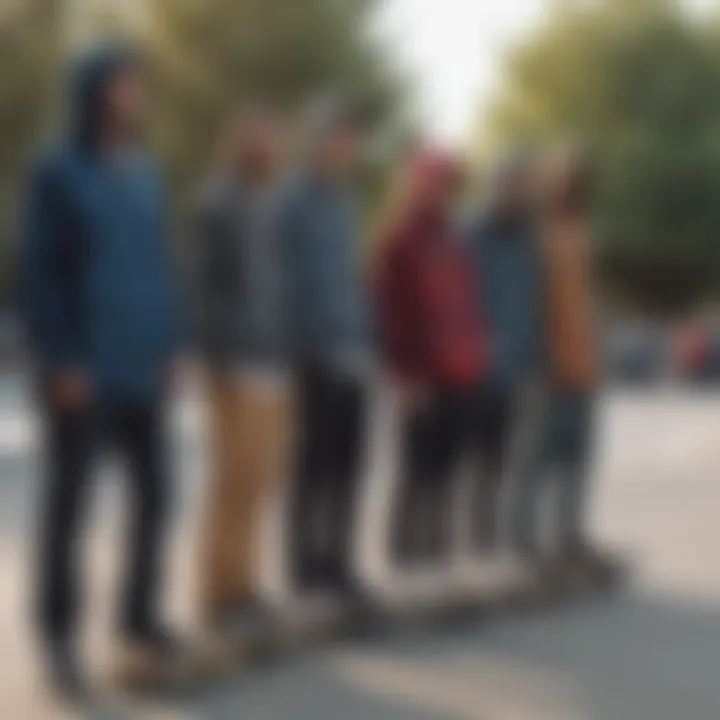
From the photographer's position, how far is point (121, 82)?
612 centimetres

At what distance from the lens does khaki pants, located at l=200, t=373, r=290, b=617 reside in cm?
676

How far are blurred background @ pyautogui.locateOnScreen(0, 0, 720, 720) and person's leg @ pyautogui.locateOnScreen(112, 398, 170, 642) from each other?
0.39m

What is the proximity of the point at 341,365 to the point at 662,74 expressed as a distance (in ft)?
113

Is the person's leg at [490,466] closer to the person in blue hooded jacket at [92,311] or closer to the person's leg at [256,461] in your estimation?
the person's leg at [256,461]

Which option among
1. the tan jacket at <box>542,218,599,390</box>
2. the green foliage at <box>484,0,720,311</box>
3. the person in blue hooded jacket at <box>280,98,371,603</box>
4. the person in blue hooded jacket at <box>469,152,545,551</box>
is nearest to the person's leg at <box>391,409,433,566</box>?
the person in blue hooded jacket at <box>469,152,545,551</box>

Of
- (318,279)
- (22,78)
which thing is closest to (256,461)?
(318,279)

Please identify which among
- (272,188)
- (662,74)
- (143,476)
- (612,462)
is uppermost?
(662,74)

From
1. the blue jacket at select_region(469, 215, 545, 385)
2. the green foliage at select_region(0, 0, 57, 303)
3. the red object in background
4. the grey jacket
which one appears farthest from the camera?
the red object in background

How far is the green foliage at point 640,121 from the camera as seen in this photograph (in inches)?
1544

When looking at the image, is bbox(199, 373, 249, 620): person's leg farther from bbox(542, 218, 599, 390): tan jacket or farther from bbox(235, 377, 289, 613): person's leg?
bbox(542, 218, 599, 390): tan jacket

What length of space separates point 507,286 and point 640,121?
32.8m

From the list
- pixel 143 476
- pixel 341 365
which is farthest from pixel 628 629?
pixel 143 476

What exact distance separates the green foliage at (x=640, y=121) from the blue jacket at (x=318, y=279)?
31.3 meters

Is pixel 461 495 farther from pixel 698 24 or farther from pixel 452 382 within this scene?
pixel 698 24
